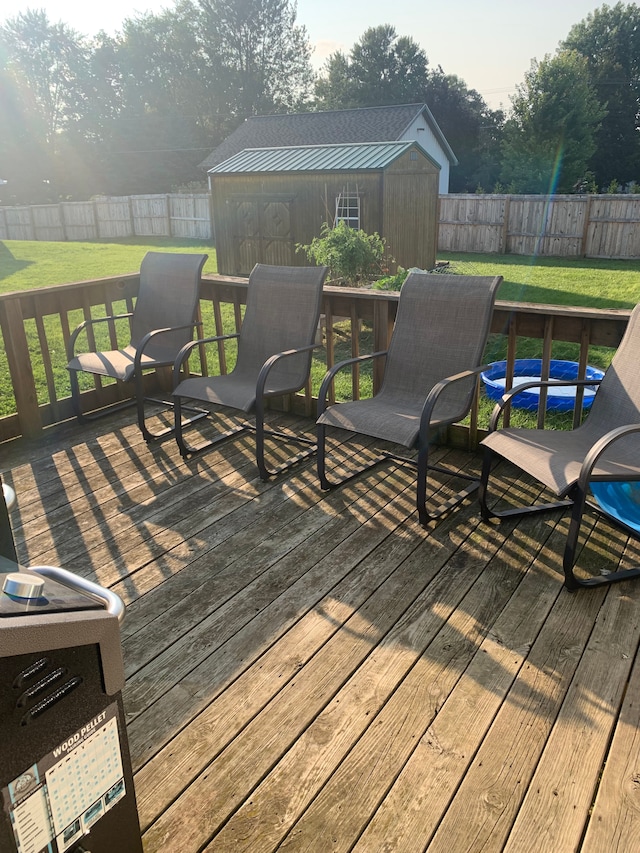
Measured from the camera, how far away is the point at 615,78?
29797 mm

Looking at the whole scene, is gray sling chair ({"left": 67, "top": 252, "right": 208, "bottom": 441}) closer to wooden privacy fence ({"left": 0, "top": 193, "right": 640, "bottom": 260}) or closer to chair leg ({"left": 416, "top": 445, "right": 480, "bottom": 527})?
chair leg ({"left": 416, "top": 445, "right": 480, "bottom": 527})

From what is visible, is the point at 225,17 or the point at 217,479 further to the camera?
the point at 225,17

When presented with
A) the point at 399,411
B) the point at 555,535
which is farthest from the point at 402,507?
the point at 555,535

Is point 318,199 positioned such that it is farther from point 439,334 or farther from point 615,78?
point 615,78

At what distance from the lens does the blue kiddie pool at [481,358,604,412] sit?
187 inches

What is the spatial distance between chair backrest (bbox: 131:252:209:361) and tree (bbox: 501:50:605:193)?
22161 mm

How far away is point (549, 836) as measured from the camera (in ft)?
5.06

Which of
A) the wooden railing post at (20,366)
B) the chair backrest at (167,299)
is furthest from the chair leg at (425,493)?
the wooden railing post at (20,366)

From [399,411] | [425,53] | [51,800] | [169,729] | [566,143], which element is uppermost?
[425,53]

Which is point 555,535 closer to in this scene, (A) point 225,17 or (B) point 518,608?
(B) point 518,608

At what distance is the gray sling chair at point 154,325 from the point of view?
403cm

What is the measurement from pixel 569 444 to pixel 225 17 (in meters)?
44.0

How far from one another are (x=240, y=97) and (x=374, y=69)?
316 inches

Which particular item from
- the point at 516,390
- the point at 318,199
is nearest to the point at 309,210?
the point at 318,199
